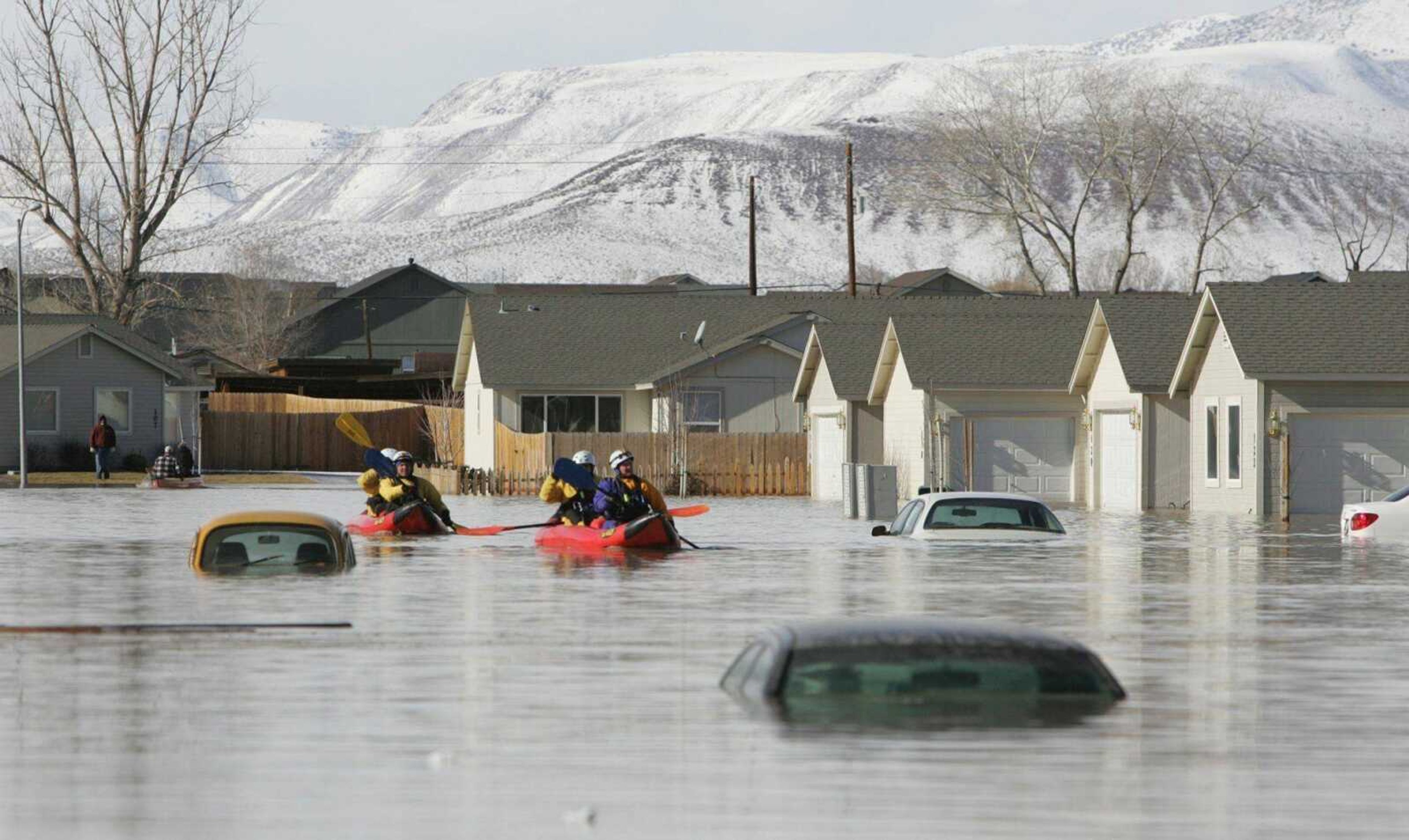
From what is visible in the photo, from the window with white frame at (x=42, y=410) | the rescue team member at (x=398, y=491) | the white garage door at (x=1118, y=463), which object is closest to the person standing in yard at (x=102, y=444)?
the window with white frame at (x=42, y=410)

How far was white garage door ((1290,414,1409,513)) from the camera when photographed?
149ft

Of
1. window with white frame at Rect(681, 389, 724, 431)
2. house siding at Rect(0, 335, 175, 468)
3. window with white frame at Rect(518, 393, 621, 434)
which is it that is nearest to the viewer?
window with white frame at Rect(681, 389, 724, 431)

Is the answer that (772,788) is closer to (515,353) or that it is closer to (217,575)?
(217,575)

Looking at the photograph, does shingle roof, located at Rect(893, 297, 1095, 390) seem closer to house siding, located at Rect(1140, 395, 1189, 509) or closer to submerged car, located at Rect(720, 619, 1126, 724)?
house siding, located at Rect(1140, 395, 1189, 509)

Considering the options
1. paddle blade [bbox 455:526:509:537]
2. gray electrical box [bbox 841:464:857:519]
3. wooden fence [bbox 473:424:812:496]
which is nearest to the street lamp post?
wooden fence [bbox 473:424:812:496]

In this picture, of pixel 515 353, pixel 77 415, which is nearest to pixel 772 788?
pixel 515 353

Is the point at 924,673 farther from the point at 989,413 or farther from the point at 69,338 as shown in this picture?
the point at 69,338

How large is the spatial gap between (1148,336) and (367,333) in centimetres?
7642

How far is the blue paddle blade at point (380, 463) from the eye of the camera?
113 feet

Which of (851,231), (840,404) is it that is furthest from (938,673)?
(851,231)

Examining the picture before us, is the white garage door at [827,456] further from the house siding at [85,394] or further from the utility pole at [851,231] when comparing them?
the house siding at [85,394]

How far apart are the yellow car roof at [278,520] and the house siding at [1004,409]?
26.4 metres

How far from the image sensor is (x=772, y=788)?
41.4 ft

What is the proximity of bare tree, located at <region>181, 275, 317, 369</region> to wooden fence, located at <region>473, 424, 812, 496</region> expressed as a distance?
82743 mm
